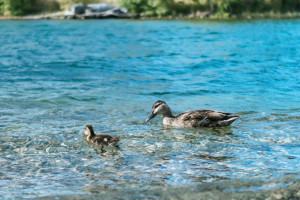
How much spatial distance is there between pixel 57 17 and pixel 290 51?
5926cm

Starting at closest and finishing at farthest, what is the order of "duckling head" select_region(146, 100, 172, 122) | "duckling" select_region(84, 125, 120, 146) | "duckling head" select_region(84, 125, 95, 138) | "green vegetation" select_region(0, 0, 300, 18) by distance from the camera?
"duckling" select_region(84, 125, 120, 146), "duckling head" select_region(84, 125, 95, 138), "duckling head" select_region(146, 100, 172, 122), "green vegetation" select_region(0, 0, 300, 18)

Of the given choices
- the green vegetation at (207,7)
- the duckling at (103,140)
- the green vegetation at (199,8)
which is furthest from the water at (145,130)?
the green vegetation at (207,7)

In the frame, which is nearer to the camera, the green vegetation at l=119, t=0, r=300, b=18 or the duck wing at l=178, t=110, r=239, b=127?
the duck wing at l=178, t=110, r=239, b=127

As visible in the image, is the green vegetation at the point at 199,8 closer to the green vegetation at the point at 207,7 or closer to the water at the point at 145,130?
the green vegetation at the point at 207,7

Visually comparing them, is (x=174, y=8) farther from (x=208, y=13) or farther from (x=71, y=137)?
(x=71, y=137)

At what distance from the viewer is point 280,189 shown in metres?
6.00

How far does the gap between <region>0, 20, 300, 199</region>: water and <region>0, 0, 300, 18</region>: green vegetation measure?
5962 cm

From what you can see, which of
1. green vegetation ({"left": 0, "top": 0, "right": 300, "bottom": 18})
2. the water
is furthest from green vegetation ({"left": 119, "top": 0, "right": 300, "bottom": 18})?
the water

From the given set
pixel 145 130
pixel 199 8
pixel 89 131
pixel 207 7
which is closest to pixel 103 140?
pixel 89 131

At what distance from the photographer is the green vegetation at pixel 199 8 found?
82.5 m

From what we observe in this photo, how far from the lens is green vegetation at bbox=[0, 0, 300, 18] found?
271ft

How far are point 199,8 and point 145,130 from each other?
78.9 meters

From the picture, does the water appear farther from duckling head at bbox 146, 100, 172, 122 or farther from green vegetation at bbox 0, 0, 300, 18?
green vegetation at bbox 0, 0, 300, 18

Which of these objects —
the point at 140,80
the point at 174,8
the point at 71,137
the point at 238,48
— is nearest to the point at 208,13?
the point at 174,8
